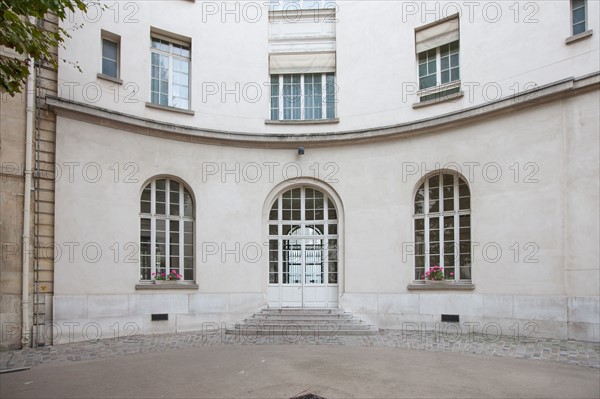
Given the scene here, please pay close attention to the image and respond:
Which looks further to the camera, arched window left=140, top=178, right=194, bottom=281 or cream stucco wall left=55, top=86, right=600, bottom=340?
arched window left=140, top=178, right=194, bottom=281

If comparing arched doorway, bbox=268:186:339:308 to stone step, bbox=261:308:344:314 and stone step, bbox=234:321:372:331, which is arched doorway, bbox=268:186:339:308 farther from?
stone step, bbox=234:321:372:331

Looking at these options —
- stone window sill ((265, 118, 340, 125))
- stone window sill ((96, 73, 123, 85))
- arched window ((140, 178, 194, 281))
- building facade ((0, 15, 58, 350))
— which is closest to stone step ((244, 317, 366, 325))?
arched window ((140, 178, 194, 281))

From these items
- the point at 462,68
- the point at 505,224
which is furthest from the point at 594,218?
the point at 462,68

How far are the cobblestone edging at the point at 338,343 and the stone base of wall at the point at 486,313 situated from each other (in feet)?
0.91

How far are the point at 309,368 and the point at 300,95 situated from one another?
849 cm

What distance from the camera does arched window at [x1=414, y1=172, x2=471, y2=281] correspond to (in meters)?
12.3

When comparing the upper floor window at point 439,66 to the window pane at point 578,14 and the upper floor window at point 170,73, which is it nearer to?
the window pane at point 578,14

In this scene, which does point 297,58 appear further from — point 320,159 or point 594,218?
point 594,218

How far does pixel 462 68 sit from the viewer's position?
12500mm

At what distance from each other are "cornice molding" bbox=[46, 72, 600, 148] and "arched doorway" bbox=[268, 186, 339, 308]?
1517mm

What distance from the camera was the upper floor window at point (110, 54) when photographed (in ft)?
40.1

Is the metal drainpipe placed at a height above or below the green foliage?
below

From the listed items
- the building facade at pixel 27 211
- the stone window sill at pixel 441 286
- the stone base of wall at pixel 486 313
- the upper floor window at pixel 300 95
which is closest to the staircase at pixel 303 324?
the stone base of wall at pixel 486 313

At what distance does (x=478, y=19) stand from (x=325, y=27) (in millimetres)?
4171
